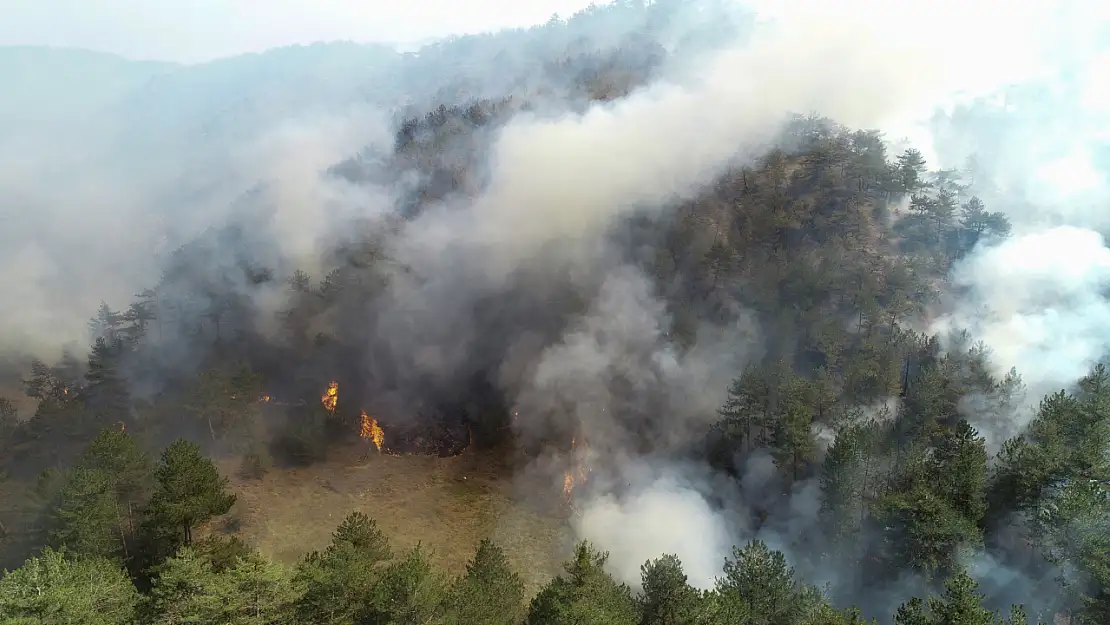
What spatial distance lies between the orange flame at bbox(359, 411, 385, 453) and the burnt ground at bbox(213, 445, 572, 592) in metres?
1.42

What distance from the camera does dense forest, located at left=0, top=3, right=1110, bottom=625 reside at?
26.5 meters

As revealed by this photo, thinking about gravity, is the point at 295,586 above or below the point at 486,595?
below

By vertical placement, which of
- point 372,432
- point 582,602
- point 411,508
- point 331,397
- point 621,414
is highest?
point 621,414

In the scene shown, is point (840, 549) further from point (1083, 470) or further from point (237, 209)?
point (237, 209)

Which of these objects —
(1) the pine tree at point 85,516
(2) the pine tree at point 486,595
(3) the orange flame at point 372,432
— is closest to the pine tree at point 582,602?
(2) the pine tree at point 486,595

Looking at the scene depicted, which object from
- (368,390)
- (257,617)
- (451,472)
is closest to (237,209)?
(368,390)

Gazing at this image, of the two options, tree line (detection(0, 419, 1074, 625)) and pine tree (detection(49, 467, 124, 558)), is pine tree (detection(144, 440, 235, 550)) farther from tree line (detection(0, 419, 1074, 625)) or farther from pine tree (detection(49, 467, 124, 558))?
pine tree (detection(49, 467, 124, 558))

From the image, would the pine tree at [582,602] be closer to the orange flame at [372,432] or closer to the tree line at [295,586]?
the tree line at [295,586]

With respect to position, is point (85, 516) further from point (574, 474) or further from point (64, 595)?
point (574, 474)

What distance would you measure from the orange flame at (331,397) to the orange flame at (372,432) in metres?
3.72

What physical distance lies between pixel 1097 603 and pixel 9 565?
5504 cm

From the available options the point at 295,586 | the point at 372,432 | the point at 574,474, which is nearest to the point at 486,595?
the point at 295,586

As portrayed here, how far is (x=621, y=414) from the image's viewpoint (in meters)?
52.2

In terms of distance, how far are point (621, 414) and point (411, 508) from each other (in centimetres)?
1913
